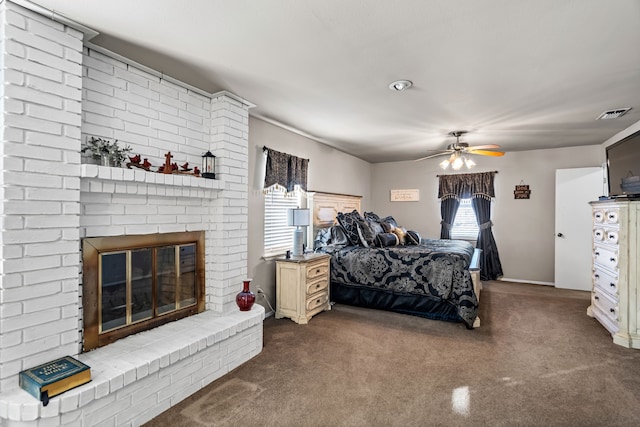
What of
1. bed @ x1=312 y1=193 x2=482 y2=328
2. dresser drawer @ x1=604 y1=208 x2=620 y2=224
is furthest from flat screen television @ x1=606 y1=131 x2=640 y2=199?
bed @ x1=312 y1=193 x2=482 y2=328

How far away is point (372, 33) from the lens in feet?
6.34

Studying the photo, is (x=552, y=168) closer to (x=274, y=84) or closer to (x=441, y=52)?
(x=441, y=52)

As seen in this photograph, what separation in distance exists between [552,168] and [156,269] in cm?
606

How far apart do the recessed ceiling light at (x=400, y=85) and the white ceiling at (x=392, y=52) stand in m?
0.06

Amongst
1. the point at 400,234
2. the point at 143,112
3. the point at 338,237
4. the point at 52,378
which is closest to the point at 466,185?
the point at 400,234

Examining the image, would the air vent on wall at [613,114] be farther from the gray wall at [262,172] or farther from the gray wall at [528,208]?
the gray wall at [262,172]

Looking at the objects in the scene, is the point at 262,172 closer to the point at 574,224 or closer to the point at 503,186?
the point at 503,186

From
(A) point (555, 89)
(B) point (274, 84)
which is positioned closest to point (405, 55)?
(B) point (274, 84)

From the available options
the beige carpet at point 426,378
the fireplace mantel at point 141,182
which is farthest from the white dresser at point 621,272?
the fireplace mantel at point 141,182

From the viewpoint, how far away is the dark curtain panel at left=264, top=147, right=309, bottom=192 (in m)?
3.76

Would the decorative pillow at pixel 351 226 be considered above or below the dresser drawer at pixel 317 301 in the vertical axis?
above

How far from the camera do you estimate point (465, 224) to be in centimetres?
607

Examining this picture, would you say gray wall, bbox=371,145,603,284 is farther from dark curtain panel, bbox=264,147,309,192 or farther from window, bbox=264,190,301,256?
window, bbox=264,190,301,256

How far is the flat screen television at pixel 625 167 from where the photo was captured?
3.06 meters
